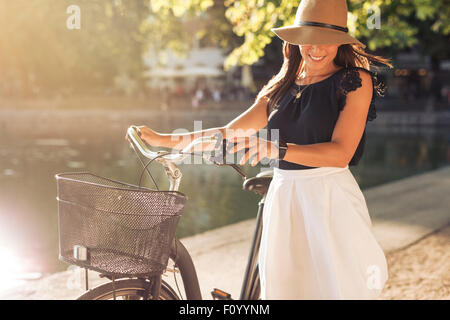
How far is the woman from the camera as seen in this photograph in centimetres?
214

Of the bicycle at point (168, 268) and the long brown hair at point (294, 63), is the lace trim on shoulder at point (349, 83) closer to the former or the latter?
the long brown hair at point (294, 63)

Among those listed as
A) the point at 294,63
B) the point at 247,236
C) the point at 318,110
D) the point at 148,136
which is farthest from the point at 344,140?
the point at 247,236

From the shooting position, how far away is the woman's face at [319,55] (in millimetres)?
2244

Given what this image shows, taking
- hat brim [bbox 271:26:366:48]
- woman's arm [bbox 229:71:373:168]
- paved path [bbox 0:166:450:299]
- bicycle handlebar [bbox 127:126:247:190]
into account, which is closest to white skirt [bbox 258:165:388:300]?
woman's arm [bbox 229:71:373:168]

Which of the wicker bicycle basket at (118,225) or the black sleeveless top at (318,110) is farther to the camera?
the black sleeveless top at (318,110)

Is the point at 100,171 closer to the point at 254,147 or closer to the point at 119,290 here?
the point at 119,290

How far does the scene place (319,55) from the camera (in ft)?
7.38

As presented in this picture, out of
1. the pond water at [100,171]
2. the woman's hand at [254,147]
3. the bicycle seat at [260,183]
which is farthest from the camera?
the pond water at [100,171]

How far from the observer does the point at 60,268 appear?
5.74 metres

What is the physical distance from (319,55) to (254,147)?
0.58m

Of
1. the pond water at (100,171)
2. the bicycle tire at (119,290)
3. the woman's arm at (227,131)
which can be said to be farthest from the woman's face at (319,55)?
the pond water at (100,171)

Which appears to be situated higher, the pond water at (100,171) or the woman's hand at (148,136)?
the woman's hand at (148,136)

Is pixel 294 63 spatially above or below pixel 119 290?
above

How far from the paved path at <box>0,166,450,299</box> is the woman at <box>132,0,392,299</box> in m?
1.86
